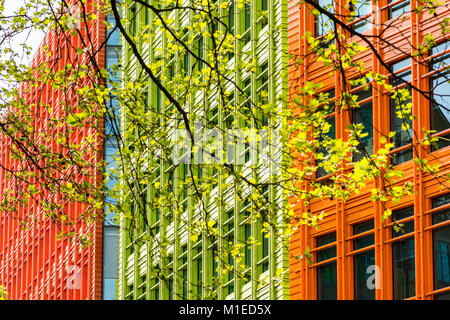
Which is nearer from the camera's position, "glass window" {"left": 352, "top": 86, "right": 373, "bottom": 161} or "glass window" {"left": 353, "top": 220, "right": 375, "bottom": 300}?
"glass window" {"left": 353, "top": 220, "right": 375, "bottom": 300}

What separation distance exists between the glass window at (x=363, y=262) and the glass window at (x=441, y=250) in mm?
2961

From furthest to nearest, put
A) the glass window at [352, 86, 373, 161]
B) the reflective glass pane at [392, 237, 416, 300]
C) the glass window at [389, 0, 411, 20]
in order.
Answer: the glass window at [352, 86, 373, 161]
the glass window at [389, 0, 411, 20]
the reflective glass pane at [392, 237, 416, 300]

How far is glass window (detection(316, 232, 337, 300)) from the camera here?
36.0 meters

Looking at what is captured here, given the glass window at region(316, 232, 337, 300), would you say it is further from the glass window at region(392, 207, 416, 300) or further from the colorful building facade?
the colorful building facade

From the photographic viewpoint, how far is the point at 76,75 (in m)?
17.1

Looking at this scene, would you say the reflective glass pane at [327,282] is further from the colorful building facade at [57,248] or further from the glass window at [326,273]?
the colorful building facade at [57,248]

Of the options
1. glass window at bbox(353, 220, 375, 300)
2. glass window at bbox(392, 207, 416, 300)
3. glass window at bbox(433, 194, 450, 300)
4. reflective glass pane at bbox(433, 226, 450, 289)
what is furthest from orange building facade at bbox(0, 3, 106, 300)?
reflective glass pane at bbox(433, 226, 450, 289)

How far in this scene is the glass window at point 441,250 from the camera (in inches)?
1211

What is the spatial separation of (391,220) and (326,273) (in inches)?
157

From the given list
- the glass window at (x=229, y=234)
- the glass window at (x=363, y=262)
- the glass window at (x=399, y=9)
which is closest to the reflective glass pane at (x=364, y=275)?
the glass window at (x=363, y=262)

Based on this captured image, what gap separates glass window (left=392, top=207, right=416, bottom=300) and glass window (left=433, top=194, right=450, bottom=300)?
0.99 m

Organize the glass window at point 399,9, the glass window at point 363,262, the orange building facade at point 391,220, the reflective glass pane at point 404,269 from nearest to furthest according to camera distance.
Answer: the orange building facade at point 391,220 → the reflective glass pane at point 404,269 → the glass window at point 399,9 → the glass window at point 363,262

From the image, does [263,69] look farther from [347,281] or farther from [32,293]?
[32,293]
